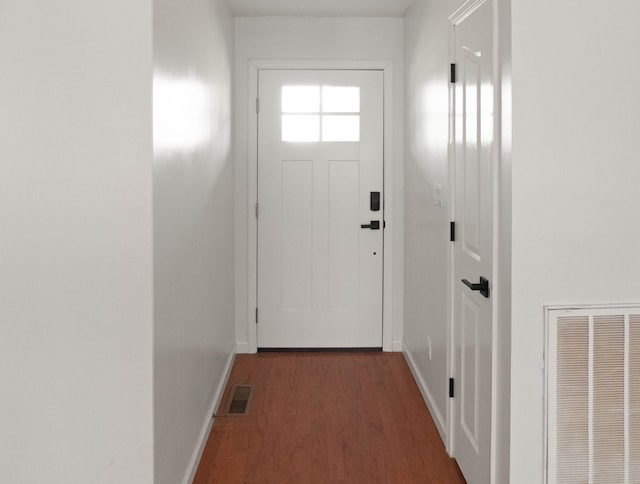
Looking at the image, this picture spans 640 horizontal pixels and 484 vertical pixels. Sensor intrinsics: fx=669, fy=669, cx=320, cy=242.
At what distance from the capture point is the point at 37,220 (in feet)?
7.17

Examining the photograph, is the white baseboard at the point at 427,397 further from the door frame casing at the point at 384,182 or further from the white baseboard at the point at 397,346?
the door frame casing at the point at 384,182

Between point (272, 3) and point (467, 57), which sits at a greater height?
point (272, 3)

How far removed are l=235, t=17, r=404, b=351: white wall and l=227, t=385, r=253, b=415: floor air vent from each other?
109 centimetres

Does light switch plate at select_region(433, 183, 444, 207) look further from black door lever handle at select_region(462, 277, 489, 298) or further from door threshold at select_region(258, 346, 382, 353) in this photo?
door threshold at select_region(258, 346, 382, 353)

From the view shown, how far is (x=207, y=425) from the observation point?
3418 millimetres

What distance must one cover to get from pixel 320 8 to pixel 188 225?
2302 millimetres

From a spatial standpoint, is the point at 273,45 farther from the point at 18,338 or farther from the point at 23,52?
the point at 18,338

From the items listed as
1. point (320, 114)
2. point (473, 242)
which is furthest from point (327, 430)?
point (320, 114)

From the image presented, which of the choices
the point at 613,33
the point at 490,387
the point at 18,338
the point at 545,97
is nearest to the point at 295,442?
the point at 490,387

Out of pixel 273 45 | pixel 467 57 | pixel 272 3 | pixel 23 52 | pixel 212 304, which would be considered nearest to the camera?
pixel 23 52

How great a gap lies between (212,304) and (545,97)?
215 cm

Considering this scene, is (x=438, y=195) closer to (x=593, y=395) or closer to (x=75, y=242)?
(x=593, y=395)

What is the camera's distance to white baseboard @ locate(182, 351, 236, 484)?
2.89 metres

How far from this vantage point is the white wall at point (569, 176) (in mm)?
2197
